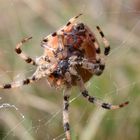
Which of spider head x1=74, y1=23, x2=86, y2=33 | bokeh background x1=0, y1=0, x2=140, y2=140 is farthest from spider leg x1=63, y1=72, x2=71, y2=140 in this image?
spider head x1=74, y1=23, x2=86, y2=33

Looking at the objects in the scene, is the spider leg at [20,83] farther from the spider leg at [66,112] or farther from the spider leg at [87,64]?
the spider leg at [87,64]

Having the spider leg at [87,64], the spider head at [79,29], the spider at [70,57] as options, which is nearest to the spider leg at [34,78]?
the spider at [70,57]

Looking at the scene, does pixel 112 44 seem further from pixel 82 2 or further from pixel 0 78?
pixel 0 78

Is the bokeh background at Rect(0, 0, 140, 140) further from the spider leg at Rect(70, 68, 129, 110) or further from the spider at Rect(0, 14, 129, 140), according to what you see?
the spider at Rect(0, 14, 129, 140)

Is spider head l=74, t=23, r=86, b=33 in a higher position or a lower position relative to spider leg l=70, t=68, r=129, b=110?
higher

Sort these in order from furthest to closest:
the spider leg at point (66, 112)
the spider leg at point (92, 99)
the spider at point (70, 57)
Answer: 1. the spider leg at point (66, 112)
2. the spider leg at point (92, 99)
3. the spider at point (70, 57)

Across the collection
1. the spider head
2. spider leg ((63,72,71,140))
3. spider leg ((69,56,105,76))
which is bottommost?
spider leg ((63,72,71,140))

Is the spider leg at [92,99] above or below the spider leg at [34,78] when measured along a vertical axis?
below
